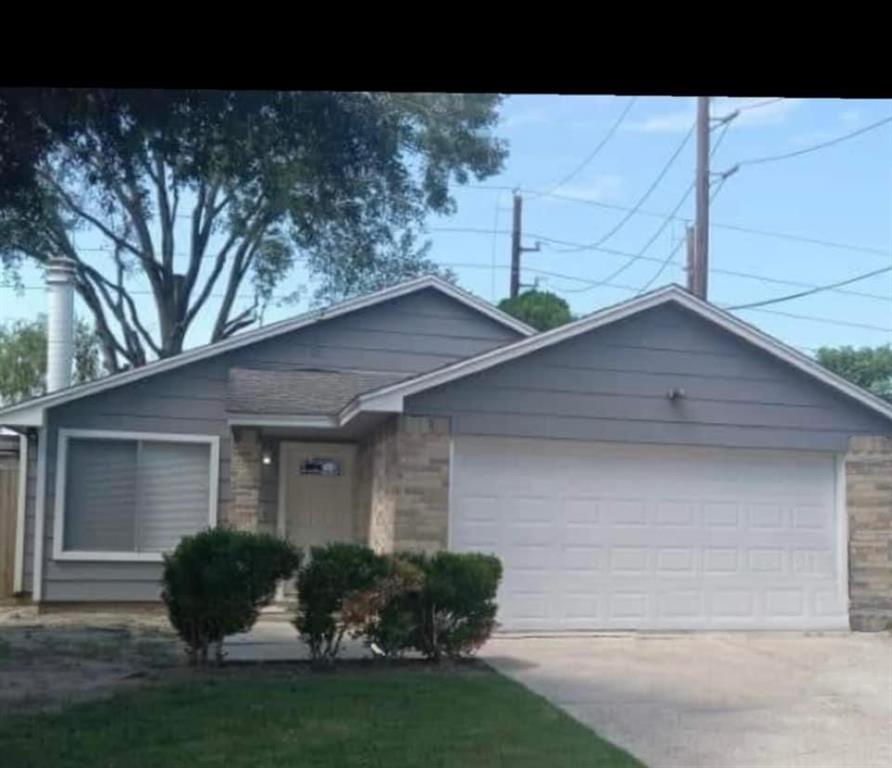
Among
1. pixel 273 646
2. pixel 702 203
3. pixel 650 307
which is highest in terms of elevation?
pixel 702 203

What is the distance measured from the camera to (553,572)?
14648 mm

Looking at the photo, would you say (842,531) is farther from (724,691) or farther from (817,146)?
(817,146)

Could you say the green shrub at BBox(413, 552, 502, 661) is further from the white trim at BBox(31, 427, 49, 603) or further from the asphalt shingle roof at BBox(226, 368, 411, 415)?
the white trim at BBox(31, 427, 49, 603)

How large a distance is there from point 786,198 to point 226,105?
19.8 metres

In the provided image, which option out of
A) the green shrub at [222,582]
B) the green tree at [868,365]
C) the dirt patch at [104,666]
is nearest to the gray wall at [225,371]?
the dirt patch at [104,666]

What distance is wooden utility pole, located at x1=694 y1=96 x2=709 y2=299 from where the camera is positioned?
21172 millimetres

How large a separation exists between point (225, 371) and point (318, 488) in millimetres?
1901

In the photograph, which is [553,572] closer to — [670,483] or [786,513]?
[670,483]

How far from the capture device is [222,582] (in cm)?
1127

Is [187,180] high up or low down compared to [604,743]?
up

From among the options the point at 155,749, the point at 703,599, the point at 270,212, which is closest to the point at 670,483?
the point at 703,599

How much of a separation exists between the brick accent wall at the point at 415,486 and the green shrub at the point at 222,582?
2.70 m

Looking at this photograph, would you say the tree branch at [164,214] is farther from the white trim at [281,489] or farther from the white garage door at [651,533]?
the white garage door at [651,533]

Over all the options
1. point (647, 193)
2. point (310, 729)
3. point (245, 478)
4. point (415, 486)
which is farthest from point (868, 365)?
point (310, 729)
